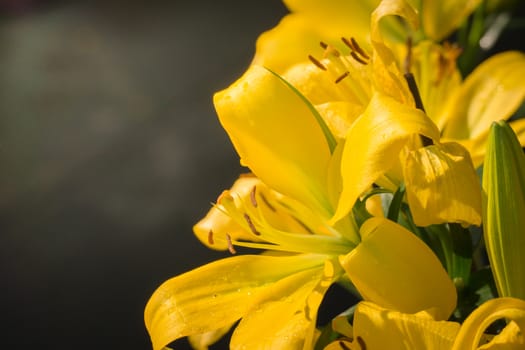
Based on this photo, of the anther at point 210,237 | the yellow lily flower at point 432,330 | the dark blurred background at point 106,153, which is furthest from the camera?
the dark blurred background at point 106,153

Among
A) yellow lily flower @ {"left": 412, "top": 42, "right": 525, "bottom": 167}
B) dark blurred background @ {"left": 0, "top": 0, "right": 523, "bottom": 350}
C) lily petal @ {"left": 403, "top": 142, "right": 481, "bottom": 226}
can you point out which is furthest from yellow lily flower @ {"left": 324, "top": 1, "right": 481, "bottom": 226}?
dark blurred background @ {"left": 0, "top": 0, "right": 523, "bottom": 350}

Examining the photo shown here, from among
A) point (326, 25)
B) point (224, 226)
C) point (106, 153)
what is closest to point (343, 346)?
point (224, 226)

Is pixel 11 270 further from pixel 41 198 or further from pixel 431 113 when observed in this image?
pixel 431 113

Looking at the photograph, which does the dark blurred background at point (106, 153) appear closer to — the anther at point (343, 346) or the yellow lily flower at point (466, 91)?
the yellow lily flower at point (466, 91)

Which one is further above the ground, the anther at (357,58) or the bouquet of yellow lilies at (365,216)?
the anther at (357,58)

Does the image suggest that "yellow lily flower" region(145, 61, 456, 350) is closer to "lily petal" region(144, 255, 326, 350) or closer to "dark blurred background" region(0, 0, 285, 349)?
"lily petal" region(144, 255, 326, 350)

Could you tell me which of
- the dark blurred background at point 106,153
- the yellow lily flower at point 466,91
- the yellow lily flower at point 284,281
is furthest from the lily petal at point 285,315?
the dark blurred background at point 106,153

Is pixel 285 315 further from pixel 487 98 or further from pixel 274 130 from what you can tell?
pixel 487 98
